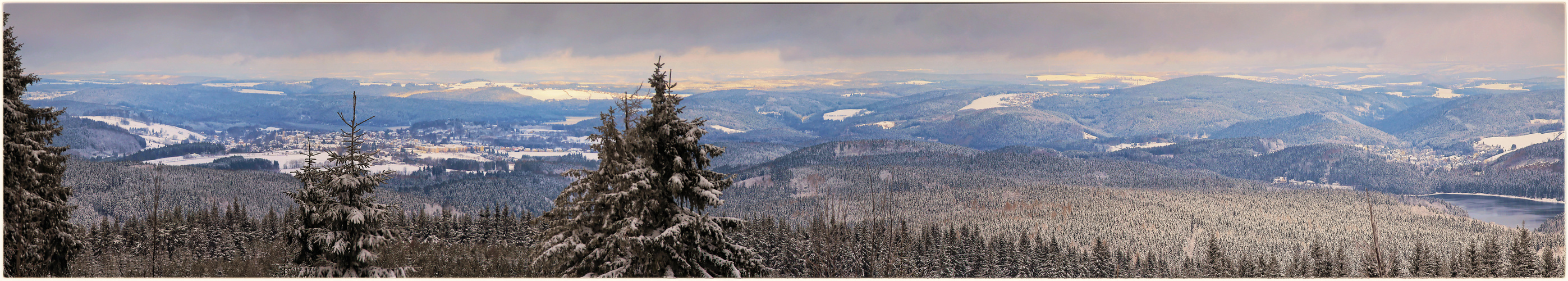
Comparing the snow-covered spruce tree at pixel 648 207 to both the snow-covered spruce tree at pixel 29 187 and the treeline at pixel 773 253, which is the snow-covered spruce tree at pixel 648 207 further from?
the treeline at pixel 773 253

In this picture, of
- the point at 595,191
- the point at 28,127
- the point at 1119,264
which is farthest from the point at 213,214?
the point at 1119,264

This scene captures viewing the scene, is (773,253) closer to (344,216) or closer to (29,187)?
(344,216)

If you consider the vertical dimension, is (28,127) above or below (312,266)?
above

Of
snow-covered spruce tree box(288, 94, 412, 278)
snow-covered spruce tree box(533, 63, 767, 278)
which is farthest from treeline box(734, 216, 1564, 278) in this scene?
snow-covered spruce tree box(288, 94, 412, 278)

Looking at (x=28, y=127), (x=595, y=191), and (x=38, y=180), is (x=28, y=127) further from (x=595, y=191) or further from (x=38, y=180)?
(x=595, y=191)

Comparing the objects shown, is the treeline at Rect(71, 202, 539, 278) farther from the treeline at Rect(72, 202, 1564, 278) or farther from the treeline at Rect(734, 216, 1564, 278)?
the treeline at Rect(734, 216, 1564, 278)

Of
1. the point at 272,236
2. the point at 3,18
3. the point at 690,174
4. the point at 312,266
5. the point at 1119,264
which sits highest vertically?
the point at 3,18
